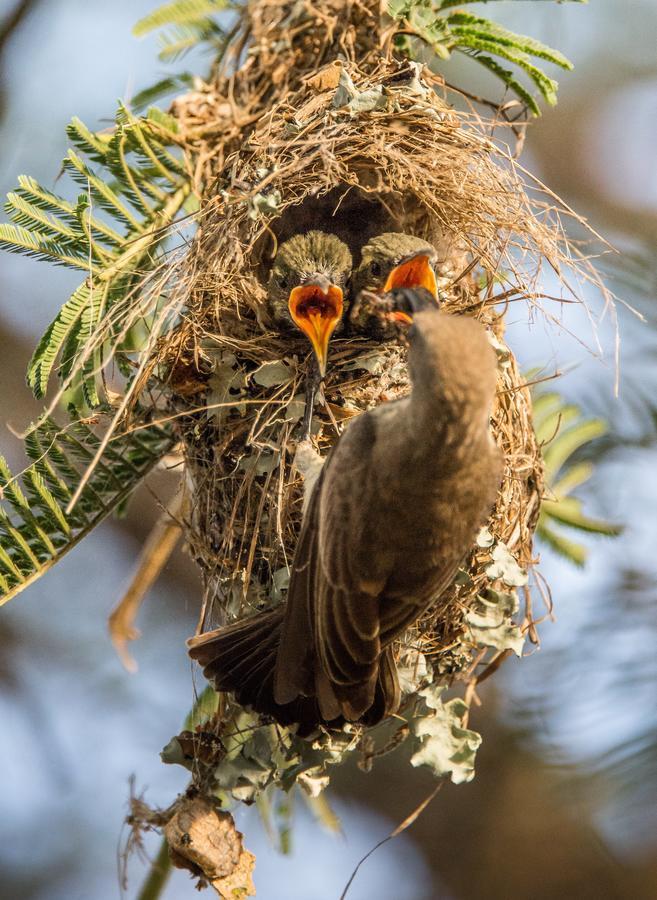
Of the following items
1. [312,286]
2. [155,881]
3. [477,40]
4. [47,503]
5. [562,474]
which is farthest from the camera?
[562,474]

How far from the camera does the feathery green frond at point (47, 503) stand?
2949mm

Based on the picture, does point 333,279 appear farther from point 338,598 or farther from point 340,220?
point 338,598

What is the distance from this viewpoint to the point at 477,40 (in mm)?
3314

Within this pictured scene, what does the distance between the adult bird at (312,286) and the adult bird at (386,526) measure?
483 millimetres

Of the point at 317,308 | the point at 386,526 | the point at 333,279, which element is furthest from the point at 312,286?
the point at 386,526

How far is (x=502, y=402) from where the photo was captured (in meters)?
3.27

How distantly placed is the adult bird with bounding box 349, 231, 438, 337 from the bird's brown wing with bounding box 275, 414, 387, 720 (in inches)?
30.2

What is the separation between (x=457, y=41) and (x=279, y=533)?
1758mm

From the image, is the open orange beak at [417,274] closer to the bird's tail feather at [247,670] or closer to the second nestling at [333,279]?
the second nestling at [333,279]

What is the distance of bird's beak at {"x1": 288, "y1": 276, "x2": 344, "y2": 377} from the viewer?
3277 millimetres

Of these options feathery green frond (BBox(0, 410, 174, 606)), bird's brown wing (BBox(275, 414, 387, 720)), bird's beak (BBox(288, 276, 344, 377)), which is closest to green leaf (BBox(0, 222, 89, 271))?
feathery green frond (BBox(0, 410, 174, 606))

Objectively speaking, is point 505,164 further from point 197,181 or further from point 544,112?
point 544,112

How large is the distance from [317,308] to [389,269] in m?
0.37

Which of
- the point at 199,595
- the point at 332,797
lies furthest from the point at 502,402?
the point at 332,797
